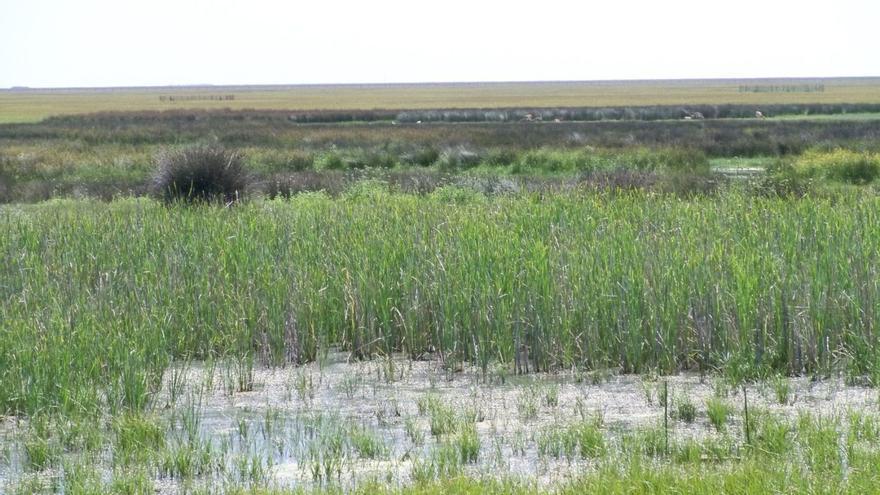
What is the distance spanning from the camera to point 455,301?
30.6 feet

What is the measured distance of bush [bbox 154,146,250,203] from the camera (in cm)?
1909

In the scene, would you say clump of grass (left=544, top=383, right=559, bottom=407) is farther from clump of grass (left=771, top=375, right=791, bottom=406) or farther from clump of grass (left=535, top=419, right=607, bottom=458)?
clump of grass (left=771, top=375, right=791, bottom=406)

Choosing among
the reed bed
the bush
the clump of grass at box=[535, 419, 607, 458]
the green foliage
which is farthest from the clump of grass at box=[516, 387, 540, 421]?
the green foliage

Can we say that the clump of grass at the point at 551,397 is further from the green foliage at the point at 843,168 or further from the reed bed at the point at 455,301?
the green foliage at the point at 843,168

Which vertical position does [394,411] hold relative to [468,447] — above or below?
below

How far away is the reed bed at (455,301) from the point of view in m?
8.32

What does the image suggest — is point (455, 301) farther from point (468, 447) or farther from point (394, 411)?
point (468, 447)

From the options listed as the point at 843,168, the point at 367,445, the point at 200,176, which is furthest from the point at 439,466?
the point at 843,168

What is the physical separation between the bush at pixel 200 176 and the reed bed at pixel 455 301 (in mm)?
6718

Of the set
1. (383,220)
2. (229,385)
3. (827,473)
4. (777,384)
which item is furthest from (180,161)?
(827,473)

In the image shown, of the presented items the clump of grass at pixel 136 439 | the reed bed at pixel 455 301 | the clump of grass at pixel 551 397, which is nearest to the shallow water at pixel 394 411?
the clump of grass at pixel 551 397

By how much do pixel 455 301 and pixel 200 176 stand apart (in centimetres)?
1072

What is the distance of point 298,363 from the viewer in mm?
9281

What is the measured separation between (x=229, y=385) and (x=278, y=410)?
73 cm
